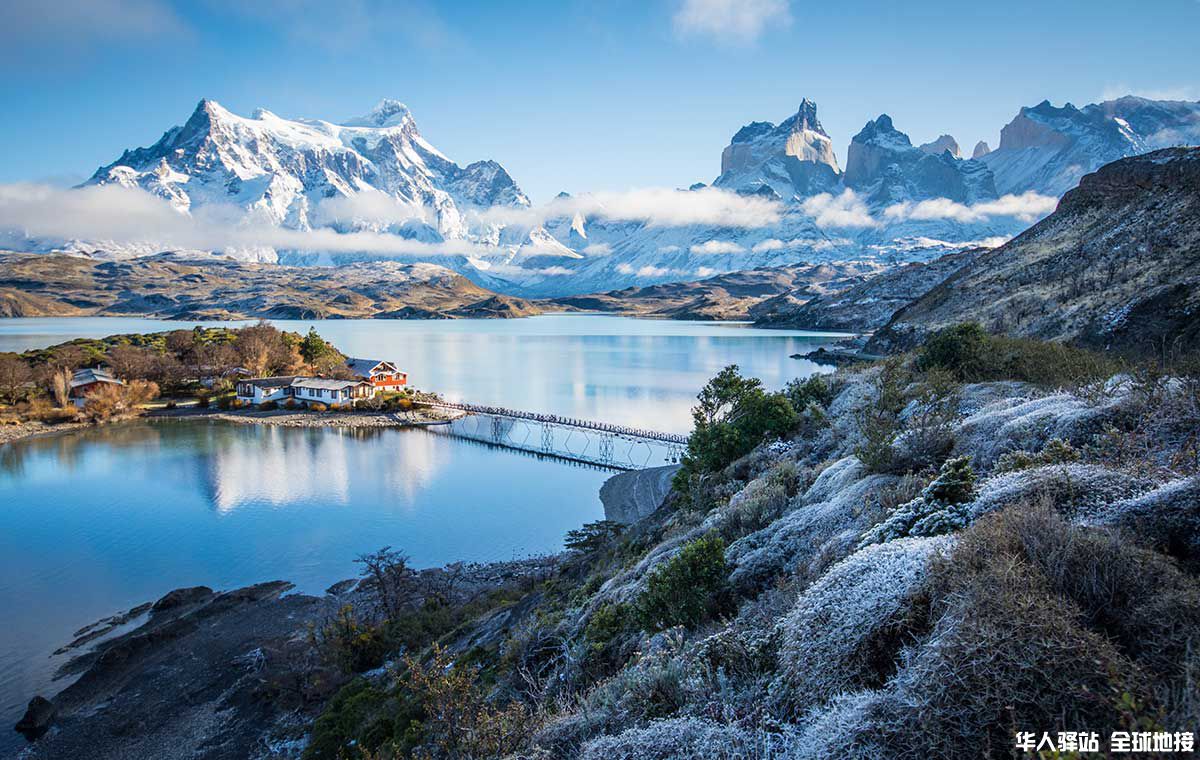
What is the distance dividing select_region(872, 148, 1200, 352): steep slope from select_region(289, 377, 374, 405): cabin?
59.2 m

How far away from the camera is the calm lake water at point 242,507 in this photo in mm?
24875

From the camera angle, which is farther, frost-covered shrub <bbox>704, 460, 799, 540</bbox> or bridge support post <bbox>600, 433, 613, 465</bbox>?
bridge support post <bbox>600, 433, 613, 465</bbox>

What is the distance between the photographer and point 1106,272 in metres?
44.0

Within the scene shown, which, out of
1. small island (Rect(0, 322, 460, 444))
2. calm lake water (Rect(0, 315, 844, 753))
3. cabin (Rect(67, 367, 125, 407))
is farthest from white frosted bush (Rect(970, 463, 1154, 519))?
cabin (Rect(67, 367, 125, 407))

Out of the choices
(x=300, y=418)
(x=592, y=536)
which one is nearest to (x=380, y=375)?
(x=300, y=418)

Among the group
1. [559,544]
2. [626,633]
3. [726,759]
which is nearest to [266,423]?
[559,544]

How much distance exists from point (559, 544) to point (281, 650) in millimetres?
13408

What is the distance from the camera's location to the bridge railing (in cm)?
4400

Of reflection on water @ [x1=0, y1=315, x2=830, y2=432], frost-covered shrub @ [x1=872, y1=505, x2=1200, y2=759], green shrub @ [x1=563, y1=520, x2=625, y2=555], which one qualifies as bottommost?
green shrub @ [x1=563, y1=520, x2=625, y2=555]

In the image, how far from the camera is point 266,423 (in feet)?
184

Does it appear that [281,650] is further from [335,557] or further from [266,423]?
[266,423]

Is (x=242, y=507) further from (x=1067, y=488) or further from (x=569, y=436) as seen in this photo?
(x=1067, y=488)

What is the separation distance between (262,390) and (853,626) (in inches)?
2762

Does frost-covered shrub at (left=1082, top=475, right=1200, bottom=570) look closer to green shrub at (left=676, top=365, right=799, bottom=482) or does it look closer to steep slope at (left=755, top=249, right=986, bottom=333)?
green shrub at (left=676, top=365, right=799, bottom=482)
